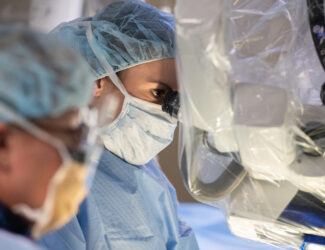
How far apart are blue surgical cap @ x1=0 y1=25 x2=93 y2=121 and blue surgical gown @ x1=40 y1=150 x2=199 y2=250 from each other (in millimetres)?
Answer: 696

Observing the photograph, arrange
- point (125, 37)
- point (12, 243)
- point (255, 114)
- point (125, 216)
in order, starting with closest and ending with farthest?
point (12, 243) < point (255, 114) < point (125, 37) < point (125, 216)

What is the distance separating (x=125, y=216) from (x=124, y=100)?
0.37 meters

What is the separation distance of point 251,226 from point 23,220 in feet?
1.96

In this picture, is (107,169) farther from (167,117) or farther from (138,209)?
(167,117)

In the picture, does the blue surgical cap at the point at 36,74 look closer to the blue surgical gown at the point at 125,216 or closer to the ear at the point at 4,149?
the ear at the point at 4,149

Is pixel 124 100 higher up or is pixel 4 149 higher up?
pixel 4 149

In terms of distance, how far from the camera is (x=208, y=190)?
971 mm

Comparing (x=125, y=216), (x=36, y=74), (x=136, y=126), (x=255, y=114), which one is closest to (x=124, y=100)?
→ (x=136, y=126)

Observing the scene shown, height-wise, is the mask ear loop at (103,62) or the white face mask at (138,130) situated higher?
the mask ear loop at (103,62)

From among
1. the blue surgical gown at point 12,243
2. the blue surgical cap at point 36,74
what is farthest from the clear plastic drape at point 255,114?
the blue surgical gown at point 12,243

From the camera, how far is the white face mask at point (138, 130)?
4.21 ft

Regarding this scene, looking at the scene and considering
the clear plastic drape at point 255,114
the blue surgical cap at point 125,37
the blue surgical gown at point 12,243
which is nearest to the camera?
the blue surgical gown at point 12,243

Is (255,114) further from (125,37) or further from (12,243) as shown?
(125,37)

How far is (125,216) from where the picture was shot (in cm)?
138
